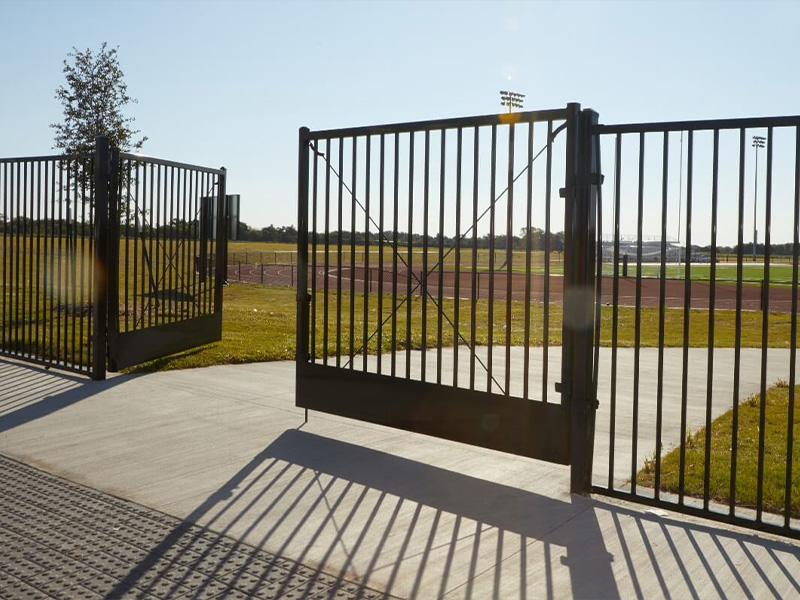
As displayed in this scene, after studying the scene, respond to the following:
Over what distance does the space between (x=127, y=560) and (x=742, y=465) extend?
14.9ft

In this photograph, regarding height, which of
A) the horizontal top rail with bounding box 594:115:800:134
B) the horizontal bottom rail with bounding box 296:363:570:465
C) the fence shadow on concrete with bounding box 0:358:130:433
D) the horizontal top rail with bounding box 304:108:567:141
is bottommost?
the fence shadow on concrete with bounding box 0:358:130:433

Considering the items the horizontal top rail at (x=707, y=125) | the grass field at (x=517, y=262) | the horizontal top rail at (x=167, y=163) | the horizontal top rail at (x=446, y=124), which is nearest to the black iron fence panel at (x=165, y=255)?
the horizontal top rail at (x=167, y=163)

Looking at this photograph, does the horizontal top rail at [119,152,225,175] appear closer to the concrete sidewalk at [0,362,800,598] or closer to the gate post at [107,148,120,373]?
the gate post at [107,148,120,373]

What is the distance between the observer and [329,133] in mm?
7199

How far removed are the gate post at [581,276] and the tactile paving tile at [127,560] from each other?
6.92 ft

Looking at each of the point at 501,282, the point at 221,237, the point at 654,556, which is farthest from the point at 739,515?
the point at 501,282

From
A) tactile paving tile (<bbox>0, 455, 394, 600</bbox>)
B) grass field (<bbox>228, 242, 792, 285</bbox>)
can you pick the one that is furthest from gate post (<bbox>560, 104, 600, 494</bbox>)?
grass field (<bbox>228, 242, 792, 285</bbox>)

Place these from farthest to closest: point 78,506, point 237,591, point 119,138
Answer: point 119,138, point 78,506, point 237,591

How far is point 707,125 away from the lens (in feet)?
15.8

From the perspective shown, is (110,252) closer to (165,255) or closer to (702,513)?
(165,255)

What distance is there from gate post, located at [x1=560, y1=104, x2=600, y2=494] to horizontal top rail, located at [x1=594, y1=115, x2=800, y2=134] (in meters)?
0.23

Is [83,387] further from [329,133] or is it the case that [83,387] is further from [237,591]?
[237,591]

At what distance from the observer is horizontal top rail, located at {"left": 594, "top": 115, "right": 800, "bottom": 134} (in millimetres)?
4535

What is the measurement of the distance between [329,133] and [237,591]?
4359 millimetres
